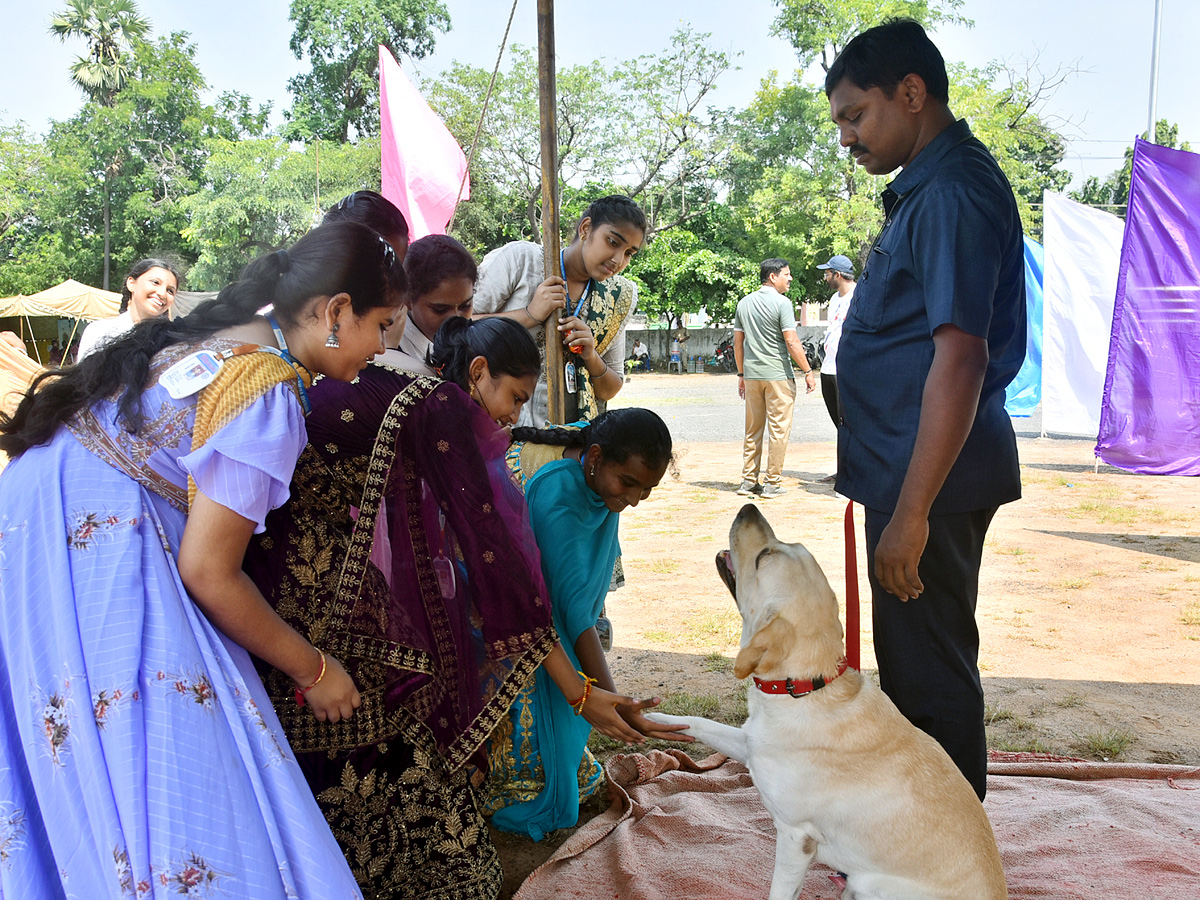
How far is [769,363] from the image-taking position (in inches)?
331

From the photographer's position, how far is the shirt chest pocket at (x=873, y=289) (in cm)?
219

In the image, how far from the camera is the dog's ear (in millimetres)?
2037

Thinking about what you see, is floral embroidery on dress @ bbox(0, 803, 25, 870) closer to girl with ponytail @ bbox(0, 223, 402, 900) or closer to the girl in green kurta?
girl with ponytail @ bbox(0, 223, 402, 900)

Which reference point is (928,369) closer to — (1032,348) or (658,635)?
(658,635)

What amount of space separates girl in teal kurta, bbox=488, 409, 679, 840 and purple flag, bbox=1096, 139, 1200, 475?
21.8 ft

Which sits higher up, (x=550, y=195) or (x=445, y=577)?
(x=550, y=195)

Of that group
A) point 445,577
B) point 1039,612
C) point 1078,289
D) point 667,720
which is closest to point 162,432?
point 445,577

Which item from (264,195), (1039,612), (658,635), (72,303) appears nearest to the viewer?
(658,635)

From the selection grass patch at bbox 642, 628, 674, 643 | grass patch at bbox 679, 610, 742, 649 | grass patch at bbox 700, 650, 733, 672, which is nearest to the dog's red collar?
grass patch at bbox 700, 650, 733, 672

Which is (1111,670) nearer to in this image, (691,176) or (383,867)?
(383,867)

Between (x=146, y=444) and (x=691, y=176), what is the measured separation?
29.7 m

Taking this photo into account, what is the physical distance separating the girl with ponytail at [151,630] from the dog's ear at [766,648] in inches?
37.9

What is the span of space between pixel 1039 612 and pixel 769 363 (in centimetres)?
388

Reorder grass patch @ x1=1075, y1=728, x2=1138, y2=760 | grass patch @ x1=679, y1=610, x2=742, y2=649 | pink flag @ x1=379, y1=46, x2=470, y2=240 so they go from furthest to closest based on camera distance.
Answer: pink flag @ x1=379, y1=46, x2=470, y2=240 → grass patch @ x1=679, y1=610, x2=742, y2=649 → grass patch @ x1=1075, y1=728, x2=1138, y2=760
